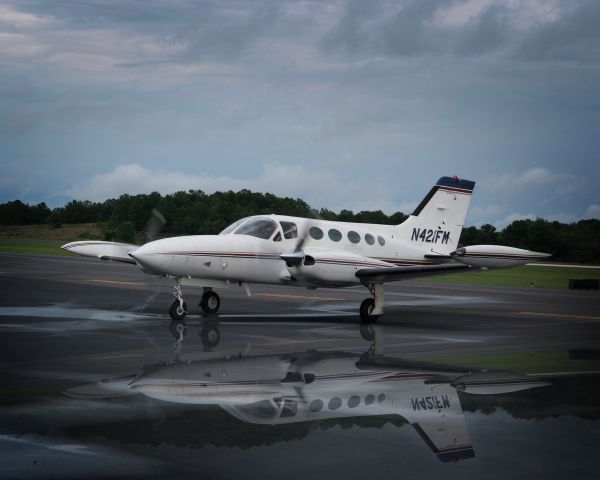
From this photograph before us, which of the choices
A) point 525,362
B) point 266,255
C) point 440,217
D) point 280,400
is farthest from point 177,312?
point 280,400

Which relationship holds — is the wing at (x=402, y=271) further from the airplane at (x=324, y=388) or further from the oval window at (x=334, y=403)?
the oval window at (x=334, y=403)

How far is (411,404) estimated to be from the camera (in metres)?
11.0

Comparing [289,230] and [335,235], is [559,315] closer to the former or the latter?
[335,235]

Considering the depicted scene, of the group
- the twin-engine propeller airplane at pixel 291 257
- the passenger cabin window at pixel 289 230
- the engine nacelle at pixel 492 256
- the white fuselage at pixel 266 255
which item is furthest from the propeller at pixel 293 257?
Answer: the engine nacelle at pixel 492 256

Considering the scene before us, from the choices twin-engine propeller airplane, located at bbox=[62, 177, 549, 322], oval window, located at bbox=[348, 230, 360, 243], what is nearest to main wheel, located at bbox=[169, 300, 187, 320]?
twin-engine propeller airplane, located at bbox=[62, 177, 549, 322]

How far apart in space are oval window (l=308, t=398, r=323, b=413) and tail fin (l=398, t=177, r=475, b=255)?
16554 millimetres

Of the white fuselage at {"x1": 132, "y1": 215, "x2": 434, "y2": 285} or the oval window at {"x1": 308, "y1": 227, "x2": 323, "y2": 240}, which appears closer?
the white fuselage at {"x1": 132, "y1": 215, "x2": 434, "y2": 285}

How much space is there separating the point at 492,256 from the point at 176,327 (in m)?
10.5

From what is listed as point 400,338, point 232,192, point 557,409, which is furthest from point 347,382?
point 232,192

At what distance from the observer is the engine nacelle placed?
82.1ft

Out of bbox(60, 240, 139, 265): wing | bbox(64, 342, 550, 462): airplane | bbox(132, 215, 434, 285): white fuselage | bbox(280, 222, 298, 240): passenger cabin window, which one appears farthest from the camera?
bbox(60, 240, 139, 265): wing

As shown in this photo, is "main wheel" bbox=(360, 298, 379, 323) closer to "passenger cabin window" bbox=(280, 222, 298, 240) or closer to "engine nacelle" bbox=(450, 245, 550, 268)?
"passenger cabin window" bbox=(280, 222, 298, 240)

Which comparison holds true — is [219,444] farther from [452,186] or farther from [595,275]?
[595,275]

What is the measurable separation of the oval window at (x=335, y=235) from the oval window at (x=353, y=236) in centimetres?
42
